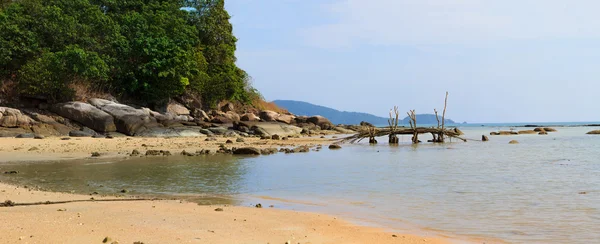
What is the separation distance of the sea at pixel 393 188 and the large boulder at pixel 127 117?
12.7 meters

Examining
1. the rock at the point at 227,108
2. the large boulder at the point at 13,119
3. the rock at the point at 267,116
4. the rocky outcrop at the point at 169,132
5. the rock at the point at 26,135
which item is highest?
the rock at the point at 227,108

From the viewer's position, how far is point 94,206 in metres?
6.80

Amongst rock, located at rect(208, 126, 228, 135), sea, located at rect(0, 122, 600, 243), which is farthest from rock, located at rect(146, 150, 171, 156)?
rock, located at rect(208, 126, 228, 135)

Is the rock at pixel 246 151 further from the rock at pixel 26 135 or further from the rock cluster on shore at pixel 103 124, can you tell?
the rock at pixel 26 135

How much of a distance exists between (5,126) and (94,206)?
70.3 feet

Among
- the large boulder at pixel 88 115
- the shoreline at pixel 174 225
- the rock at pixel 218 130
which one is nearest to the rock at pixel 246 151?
the shoreline at pixel 174 225

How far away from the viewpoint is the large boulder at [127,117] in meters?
27.7

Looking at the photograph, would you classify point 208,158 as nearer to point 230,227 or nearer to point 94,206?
point 94,206

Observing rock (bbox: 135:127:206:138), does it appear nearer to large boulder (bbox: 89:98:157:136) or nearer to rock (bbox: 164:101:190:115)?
large boulder (bbox: 89:98:157:136)

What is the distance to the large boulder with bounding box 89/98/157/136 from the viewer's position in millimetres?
27703

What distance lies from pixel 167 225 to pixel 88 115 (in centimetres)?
2443

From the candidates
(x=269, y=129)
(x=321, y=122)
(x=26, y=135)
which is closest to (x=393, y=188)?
(x=26, y=135)

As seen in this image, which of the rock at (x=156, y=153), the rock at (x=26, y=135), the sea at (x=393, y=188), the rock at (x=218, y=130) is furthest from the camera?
the rock at (x=218, y=130)

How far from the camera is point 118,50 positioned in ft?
112
